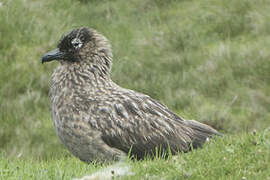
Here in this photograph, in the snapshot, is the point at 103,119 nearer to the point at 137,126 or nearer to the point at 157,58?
the point at 137,126

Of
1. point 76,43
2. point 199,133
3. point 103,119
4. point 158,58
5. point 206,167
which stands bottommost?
point 158,58

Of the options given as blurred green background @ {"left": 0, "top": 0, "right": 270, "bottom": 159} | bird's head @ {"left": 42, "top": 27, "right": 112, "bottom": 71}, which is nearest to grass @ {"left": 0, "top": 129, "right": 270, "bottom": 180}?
bird's head @ {"left": 42, "top": 27, "right": 112, "bottom": 71}

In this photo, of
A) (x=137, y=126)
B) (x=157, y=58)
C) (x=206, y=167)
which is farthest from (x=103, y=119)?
(x=157, y=58)

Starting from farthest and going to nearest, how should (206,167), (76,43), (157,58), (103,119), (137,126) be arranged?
(157,58), (76,43), (137,126), (103,119), (206,167)

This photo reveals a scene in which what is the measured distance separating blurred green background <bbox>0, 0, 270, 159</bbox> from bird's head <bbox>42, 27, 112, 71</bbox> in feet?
7.93

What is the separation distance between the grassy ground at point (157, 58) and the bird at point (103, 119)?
219 centimetres

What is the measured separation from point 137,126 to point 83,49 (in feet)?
5.36

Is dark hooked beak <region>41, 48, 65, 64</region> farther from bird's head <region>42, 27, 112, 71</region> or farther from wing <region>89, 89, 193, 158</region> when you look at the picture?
wing <region>89, 89, 193, 158</region>

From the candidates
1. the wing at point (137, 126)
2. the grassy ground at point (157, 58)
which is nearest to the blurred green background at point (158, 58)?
the grassy ground at point (157, 58)

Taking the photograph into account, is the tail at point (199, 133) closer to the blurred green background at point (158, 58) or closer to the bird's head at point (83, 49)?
the bird's head at point (83, 49)

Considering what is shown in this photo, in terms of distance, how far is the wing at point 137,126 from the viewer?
711 centimetres

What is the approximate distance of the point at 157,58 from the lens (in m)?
11.4

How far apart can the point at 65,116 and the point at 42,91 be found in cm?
402

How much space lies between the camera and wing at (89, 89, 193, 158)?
280 inches
